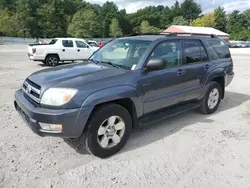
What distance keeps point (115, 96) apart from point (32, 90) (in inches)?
47.1

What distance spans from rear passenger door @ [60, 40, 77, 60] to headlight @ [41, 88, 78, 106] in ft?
38.1

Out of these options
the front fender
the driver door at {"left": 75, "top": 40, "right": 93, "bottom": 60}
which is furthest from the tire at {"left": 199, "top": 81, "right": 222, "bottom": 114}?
the driver door at {"left": 75, "top": 40, "right": 93, "bottom": 60}

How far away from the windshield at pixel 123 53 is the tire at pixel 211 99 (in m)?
2.02

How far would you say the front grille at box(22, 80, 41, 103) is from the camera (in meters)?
3.37

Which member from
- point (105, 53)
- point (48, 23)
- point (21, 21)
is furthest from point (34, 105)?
point (48, 23)

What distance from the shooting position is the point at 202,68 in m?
5.05

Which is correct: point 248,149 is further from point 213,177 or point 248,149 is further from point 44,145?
point 44,145

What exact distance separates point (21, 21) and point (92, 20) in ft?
67.7

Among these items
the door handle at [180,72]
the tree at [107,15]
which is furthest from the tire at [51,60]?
the tree at [107,15]

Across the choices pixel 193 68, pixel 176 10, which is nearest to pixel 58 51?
pixel 193 68

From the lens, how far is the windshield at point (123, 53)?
402 centimetres

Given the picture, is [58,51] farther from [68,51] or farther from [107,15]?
[107,15]

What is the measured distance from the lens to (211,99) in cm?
554

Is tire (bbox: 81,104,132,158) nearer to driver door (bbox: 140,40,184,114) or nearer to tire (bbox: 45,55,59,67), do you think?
driver door (bbox: 140,40,184,114)
